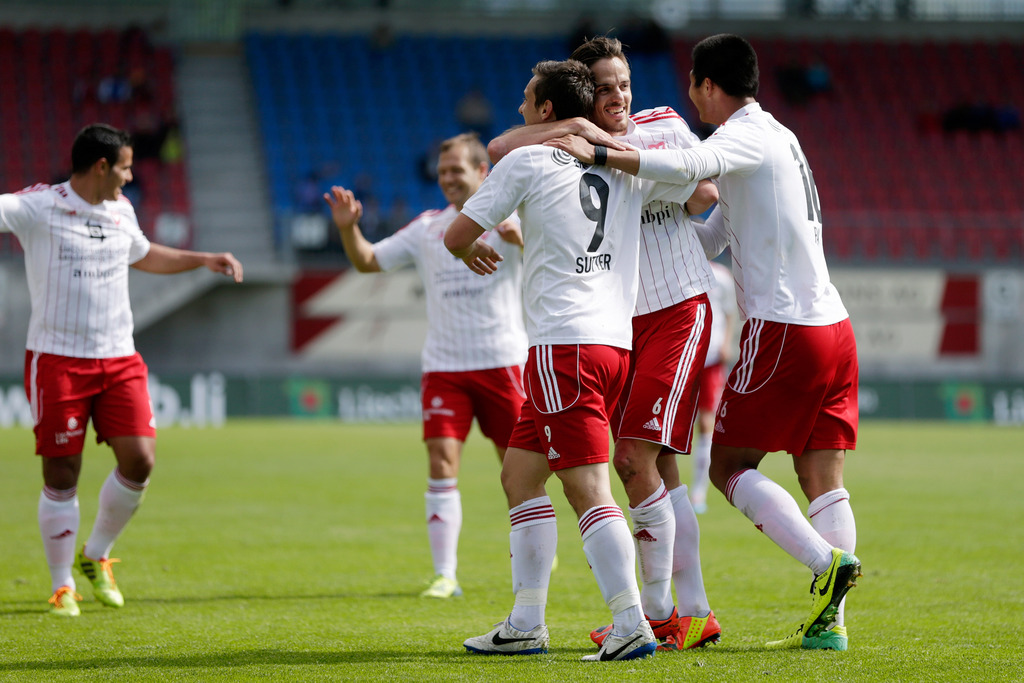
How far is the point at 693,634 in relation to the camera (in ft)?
15.4

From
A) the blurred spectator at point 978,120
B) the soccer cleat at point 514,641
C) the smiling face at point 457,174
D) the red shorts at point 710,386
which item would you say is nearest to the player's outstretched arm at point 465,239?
the soccer cleat at point 514,641

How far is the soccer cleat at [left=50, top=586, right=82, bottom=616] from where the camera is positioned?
5641 mm

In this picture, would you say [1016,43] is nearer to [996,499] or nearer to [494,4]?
[494,4]

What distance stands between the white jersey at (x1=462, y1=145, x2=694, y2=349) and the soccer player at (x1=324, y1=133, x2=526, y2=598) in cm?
205

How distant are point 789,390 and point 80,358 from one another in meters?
3.51

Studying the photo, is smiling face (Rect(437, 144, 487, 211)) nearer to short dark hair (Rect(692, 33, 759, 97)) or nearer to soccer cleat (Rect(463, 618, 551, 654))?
short dark hair (Rect(692, 33, 759, 97))

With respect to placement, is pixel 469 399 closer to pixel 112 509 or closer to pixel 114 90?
pixel 112 509

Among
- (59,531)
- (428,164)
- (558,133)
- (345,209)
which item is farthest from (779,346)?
(428,164)

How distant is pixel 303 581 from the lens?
665 centimetres

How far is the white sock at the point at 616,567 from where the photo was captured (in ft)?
14.0

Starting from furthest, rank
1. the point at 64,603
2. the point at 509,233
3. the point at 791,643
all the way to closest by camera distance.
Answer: the point at 509,233
the point at 64,603
the point at 791,643

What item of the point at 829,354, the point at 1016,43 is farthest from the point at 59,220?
the point at 1016,43

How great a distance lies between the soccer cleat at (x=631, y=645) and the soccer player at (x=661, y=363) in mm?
336

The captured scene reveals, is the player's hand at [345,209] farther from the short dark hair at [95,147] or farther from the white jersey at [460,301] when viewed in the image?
the short dark hair at [95,147]
